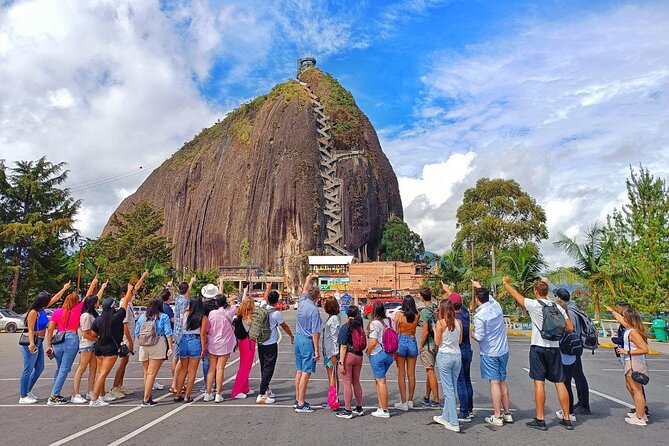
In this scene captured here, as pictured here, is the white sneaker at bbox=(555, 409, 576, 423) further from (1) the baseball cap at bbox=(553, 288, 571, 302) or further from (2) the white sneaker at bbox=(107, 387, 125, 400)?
(2) the white sneaker at bbox=(107, 387, 125, 400)

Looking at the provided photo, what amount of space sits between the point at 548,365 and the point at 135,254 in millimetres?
46542

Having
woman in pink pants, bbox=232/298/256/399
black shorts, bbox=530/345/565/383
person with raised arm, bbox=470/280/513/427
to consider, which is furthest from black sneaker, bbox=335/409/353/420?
black shorts, bbox=530/345/565/383

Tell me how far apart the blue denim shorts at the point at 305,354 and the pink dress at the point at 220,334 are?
1.27 meters

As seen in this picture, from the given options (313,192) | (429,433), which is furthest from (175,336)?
(313,192)

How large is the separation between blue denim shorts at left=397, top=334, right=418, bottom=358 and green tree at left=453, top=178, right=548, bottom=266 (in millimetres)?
30992

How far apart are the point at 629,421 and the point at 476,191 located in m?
33.2

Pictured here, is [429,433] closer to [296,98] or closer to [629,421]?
[629,421]

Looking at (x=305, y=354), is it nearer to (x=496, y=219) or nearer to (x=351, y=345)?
(x=351, y=345)

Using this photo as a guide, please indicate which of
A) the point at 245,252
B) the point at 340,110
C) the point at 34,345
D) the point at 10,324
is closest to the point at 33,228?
the point at 10,324

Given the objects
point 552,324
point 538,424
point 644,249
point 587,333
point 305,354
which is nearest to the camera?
point 552,324

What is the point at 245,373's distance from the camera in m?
8.30

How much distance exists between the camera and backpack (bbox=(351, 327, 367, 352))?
269 inches

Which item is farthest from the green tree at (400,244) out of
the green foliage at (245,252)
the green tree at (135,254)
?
the green tree at (135,254)

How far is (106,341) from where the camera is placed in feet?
24.7
